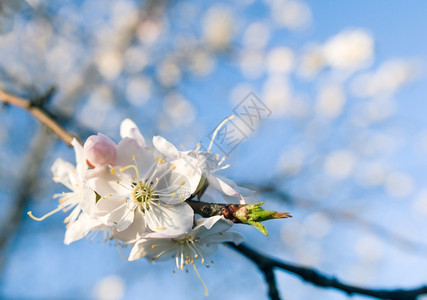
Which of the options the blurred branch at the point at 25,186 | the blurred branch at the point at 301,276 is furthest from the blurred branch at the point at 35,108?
the blurred branch at the point at 25,186

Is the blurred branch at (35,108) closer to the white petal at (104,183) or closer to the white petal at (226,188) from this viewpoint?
the white petal at (104,183)

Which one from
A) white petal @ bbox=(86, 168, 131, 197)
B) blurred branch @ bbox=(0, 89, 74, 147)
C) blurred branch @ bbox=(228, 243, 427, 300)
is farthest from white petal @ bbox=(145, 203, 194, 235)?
blurred branch @ bbox=(0, 89, 74, 147)

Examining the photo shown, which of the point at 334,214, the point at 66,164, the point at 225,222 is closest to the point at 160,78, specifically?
the point at 334,214

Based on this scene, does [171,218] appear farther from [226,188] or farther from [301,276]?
[301,276]

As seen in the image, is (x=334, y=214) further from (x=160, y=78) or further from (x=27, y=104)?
(x=160, y=78)

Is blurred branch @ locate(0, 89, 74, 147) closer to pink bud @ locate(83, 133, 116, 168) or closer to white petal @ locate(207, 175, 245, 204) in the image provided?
pink bud @ locate(83, 133, 116, 168)

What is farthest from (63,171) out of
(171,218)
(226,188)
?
(226,188)

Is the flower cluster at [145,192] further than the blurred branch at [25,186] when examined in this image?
No
